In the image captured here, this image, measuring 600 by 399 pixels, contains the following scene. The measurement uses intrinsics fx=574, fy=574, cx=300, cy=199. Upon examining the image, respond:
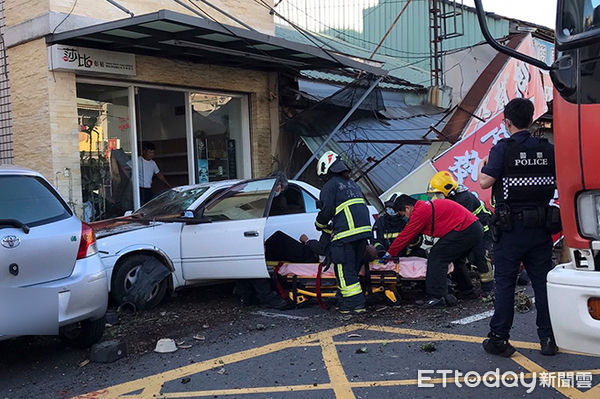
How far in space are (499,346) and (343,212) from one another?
214cm

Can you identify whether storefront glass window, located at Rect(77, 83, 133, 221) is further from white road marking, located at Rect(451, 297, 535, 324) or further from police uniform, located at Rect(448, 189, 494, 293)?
white road marking, located at Rect(451, 297, 535, 324)

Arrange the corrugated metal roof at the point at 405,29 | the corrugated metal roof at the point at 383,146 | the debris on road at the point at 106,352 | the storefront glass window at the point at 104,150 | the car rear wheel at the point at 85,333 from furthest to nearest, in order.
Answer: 1. the corrugated metal roof at the point at 405,29
2. the corrugated metal roof at the point at 383,146
3. the storefront glass window at the point at 104,150
4. the car rear wheel at the point at 85,333
5. the debris on road at the point at 106,352

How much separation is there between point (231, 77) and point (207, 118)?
917 mm

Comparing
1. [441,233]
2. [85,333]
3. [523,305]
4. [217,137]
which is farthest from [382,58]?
[85,333]

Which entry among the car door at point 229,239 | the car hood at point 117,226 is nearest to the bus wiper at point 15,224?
→ the car hood at point 117,226

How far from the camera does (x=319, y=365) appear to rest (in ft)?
14.5

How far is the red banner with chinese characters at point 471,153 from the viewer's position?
927 cm

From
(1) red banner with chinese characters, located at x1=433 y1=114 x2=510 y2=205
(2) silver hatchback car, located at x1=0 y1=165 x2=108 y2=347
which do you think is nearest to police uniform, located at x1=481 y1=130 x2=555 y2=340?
(2) silver hatchback car, located at x1=0 y1=165 x2=108 y2=347

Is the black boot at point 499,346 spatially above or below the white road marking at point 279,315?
above

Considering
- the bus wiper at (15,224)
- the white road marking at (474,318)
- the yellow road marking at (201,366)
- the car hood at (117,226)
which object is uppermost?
the bus wiper at (15,224)

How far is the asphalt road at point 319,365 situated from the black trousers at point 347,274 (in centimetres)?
23

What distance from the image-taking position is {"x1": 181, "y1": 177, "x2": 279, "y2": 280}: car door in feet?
20.2

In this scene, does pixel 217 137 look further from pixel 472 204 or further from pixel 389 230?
pixel 472 204
